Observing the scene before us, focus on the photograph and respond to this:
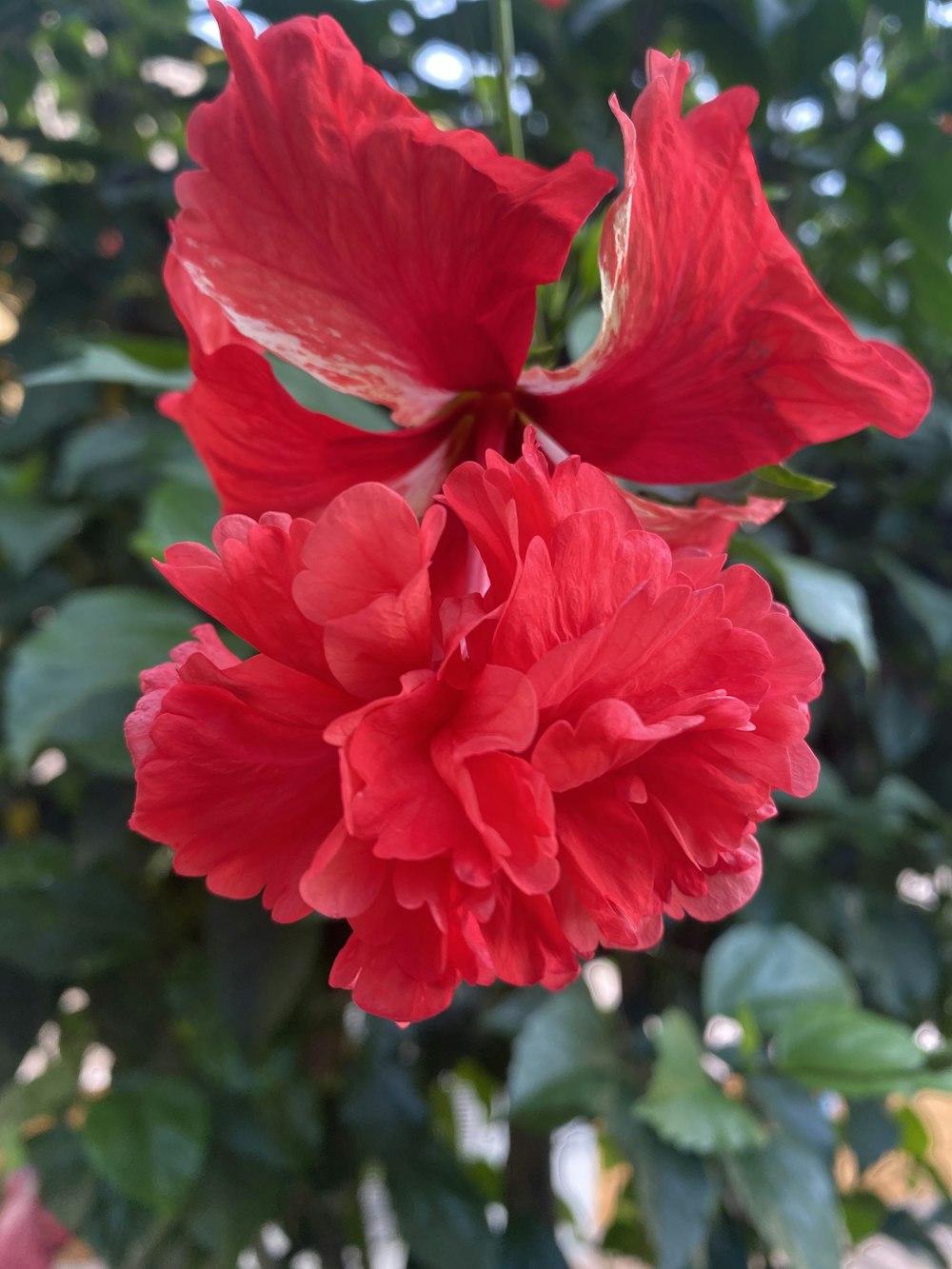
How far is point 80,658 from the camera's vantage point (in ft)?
1.49

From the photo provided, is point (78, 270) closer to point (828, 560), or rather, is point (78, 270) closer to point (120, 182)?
point (120, 182)

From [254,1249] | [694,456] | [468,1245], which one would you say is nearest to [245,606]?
[694,456]

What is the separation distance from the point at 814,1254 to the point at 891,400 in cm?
38

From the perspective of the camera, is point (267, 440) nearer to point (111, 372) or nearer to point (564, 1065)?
point (111, 372)

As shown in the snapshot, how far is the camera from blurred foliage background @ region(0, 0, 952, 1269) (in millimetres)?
450

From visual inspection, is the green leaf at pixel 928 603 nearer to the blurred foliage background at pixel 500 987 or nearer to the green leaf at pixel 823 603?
the blurred foliage background at pixel 500 987

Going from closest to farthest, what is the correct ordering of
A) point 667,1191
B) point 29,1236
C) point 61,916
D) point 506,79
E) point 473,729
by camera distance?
1. point 473,729
2. point 506,79
3. point 667,1191
4. point 61,916
5. point 29,1236

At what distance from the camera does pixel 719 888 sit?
0.67 ft

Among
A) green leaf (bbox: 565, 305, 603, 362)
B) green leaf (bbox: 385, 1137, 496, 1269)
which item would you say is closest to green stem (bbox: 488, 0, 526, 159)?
green leaf (bbox: 565, 305, 603, 362)

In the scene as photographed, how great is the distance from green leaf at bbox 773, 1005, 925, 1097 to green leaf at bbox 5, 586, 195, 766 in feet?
1.19

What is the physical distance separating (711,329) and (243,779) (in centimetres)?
14

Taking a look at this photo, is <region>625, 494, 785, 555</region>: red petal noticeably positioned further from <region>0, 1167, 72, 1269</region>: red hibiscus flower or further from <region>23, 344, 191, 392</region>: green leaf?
<region>0, 1167, 72, 1269</region>: red hibiscus flower

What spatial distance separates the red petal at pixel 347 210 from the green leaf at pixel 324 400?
54mm

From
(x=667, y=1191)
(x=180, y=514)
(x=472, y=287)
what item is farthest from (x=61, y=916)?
(x=472, y=287)
